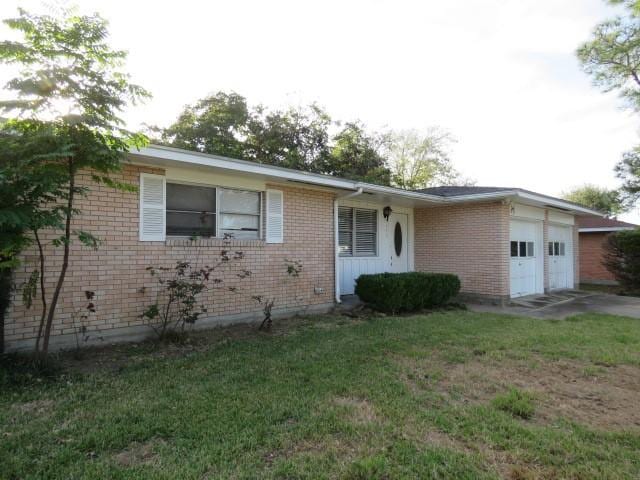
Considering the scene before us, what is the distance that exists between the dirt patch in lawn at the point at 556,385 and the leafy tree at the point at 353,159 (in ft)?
61.1

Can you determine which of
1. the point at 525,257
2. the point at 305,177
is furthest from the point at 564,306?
the point at 305,177

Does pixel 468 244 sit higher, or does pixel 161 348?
pixel 468 244

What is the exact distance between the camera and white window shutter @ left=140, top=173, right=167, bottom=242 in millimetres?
5734

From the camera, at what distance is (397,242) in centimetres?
1123

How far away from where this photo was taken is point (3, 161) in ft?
11.4

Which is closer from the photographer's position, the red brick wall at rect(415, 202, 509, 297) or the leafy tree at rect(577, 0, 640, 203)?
the red brick wall at rect(415, 202, 509, 297)

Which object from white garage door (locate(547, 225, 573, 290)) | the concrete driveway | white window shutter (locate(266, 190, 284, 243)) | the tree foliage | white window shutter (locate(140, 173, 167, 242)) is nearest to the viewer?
white window shutter (locate(140, 173, 167, 242))

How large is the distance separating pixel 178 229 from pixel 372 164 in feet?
63.5

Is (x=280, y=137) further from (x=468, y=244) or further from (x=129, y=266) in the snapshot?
(x=129, y=266)

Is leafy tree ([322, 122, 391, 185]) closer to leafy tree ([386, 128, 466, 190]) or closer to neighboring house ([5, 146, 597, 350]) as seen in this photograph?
leafy tree ([386, 128, 466, 190])

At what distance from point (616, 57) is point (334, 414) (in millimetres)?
20483

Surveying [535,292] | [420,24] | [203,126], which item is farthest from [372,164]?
[420,24]

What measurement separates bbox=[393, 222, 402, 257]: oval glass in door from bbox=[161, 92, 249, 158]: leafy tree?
44.8 feet

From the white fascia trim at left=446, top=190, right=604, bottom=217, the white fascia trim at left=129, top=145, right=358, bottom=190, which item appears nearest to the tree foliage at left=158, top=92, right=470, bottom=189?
the white fascia trim at left=446, top=190, right=604, bottom=217
